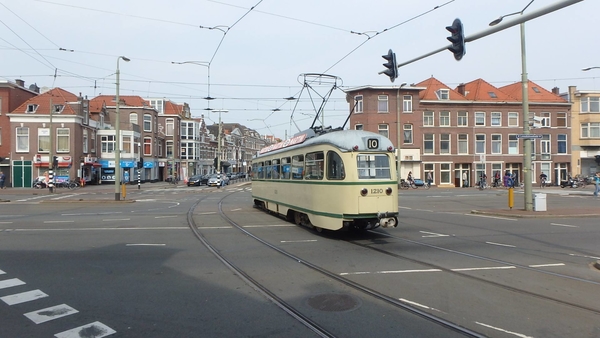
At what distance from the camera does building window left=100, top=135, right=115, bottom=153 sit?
54344 millimetres

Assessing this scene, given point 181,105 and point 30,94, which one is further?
point 181,105

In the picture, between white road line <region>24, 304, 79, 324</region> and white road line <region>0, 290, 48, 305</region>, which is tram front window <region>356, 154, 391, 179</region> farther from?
white road line <region>0, 290, 48, 305</region>

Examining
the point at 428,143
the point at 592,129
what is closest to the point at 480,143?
the point at 428,143

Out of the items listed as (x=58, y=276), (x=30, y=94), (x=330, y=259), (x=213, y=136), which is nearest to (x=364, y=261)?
(x=330, y=259)

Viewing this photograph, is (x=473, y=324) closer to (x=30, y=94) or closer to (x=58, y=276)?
(x=58, y=276)

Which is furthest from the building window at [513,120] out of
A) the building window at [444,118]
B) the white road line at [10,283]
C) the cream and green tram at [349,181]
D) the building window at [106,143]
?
the white road line at [10,283]

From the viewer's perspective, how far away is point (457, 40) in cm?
1102

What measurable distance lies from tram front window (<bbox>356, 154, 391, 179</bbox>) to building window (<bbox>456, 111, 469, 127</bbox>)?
136 feet

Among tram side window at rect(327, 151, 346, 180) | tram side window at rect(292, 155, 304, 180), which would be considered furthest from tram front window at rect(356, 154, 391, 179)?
tram side window at rect(292, 155, 304, 180)

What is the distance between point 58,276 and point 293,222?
9156 mm

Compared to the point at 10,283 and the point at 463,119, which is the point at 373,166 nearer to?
the point at 10,283

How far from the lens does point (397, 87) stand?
46.8 metres

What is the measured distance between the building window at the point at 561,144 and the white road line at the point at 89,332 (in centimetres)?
5630

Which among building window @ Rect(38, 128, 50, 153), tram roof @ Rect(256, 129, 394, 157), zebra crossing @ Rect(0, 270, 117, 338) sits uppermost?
building window @ Rect(38, 128, 50, 153)
